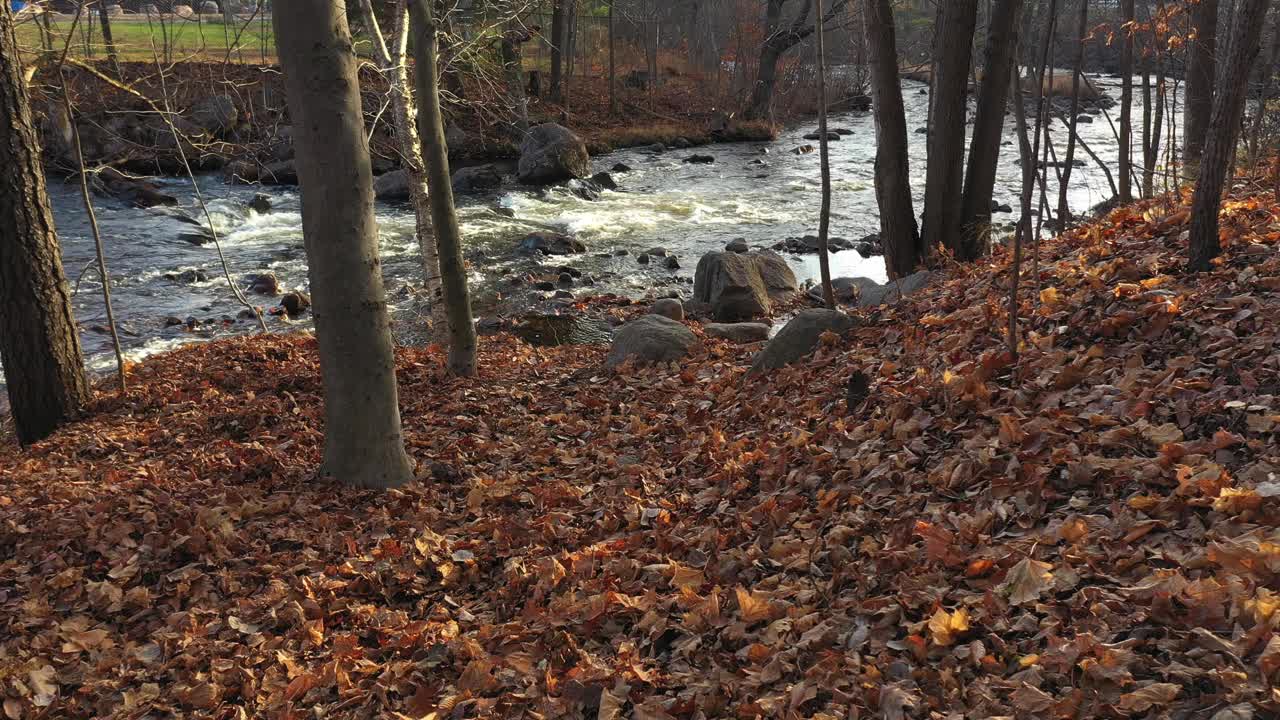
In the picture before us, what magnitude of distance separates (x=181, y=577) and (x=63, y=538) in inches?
35.4

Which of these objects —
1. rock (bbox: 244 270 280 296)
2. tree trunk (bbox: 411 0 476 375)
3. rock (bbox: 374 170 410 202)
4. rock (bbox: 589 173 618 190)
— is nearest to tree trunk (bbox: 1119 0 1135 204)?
tree trunk (bbox: 411 0 476 375)

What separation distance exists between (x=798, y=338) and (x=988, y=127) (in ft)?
11.7

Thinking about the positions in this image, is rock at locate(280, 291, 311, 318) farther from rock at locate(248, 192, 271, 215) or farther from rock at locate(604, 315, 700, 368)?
rock at locate(248, 192, 271, 215)

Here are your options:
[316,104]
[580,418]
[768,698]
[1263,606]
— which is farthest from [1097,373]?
[316,104]

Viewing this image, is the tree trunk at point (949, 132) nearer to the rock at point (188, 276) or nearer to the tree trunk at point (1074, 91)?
the tree trunk at point (1074, 91)

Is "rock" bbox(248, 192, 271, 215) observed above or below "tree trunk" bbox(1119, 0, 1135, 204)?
below

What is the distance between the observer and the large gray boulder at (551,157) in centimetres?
2150

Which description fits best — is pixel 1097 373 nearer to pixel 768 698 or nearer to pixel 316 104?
pixel 768 698

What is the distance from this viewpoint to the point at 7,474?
6.00 meters

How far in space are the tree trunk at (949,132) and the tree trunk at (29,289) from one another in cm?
809

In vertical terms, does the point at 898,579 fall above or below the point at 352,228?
below

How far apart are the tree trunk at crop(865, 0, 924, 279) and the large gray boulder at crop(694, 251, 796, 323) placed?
8.56 ft

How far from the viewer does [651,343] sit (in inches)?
354

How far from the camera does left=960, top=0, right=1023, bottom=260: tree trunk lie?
341 inches
